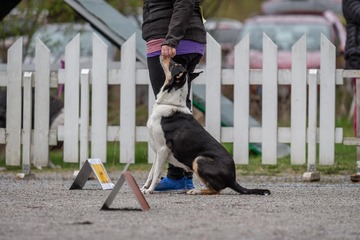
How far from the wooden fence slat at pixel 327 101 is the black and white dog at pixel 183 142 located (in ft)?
7.49

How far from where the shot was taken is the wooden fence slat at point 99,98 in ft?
35.5

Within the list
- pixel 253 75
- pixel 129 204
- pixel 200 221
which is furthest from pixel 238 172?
pixel 200 221

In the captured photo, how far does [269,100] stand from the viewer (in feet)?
35.0

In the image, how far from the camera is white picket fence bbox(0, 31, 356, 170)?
10.6 metres

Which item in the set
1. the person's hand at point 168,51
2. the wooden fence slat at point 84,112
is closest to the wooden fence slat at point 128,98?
the wooden fence slat at point 84,112

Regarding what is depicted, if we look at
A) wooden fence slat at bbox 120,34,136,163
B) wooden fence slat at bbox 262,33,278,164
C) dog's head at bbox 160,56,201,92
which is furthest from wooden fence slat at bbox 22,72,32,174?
dog's head at bbox 160,56,201,92

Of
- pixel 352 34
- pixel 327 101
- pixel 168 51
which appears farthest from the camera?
pixel 352 34

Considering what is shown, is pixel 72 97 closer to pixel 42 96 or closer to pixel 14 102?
pixel 42 96

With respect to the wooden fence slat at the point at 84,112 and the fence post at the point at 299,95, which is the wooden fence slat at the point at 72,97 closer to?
the wooden fence slat at the point at 84,112

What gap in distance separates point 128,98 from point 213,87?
91 cm

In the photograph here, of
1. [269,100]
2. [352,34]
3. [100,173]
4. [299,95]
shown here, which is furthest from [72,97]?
[352,34]

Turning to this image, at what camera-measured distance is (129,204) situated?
7699 millimetres

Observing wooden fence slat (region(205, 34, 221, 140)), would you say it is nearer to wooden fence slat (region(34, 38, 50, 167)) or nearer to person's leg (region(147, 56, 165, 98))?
wooden fence slat (region(34, 38, 50, 167))

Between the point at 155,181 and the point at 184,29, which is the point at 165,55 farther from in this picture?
the point at 155,181
